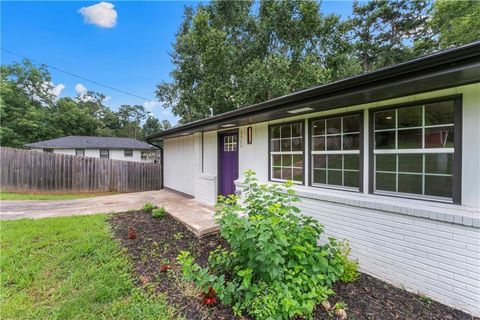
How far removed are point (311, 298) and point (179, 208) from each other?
193 inches

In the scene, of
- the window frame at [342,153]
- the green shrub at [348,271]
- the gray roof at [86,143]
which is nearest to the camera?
the green shrub at [348,271]

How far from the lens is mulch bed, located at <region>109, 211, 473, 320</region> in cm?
236

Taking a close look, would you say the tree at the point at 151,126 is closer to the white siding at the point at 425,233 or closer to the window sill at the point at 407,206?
the window sill at the point at 407,206

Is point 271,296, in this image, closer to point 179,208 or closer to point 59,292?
point 59,292

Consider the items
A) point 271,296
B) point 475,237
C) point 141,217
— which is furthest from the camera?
point 141,217

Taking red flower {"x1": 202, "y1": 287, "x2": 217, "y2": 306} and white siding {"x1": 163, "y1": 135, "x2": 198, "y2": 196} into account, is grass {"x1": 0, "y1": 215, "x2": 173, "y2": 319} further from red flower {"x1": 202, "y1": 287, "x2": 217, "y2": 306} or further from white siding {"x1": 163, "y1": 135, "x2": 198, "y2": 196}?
white siding {"x1": 163, "y1": 135, "x2": 198, "y2": 196}

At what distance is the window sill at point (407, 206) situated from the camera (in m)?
2.40

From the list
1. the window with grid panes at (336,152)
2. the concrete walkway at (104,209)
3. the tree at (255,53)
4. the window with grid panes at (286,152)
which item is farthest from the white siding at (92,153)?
the window with grid panes at (336,152)

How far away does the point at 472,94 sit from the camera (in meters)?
2.45

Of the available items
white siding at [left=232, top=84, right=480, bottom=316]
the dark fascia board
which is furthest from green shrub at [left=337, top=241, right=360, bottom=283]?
the dark fascia board

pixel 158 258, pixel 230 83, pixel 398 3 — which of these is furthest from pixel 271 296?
pixel 398 3

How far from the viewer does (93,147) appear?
66.6 feet

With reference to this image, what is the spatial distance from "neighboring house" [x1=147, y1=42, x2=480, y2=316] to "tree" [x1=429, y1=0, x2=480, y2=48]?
40.9ft

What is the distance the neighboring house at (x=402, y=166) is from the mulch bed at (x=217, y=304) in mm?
229
